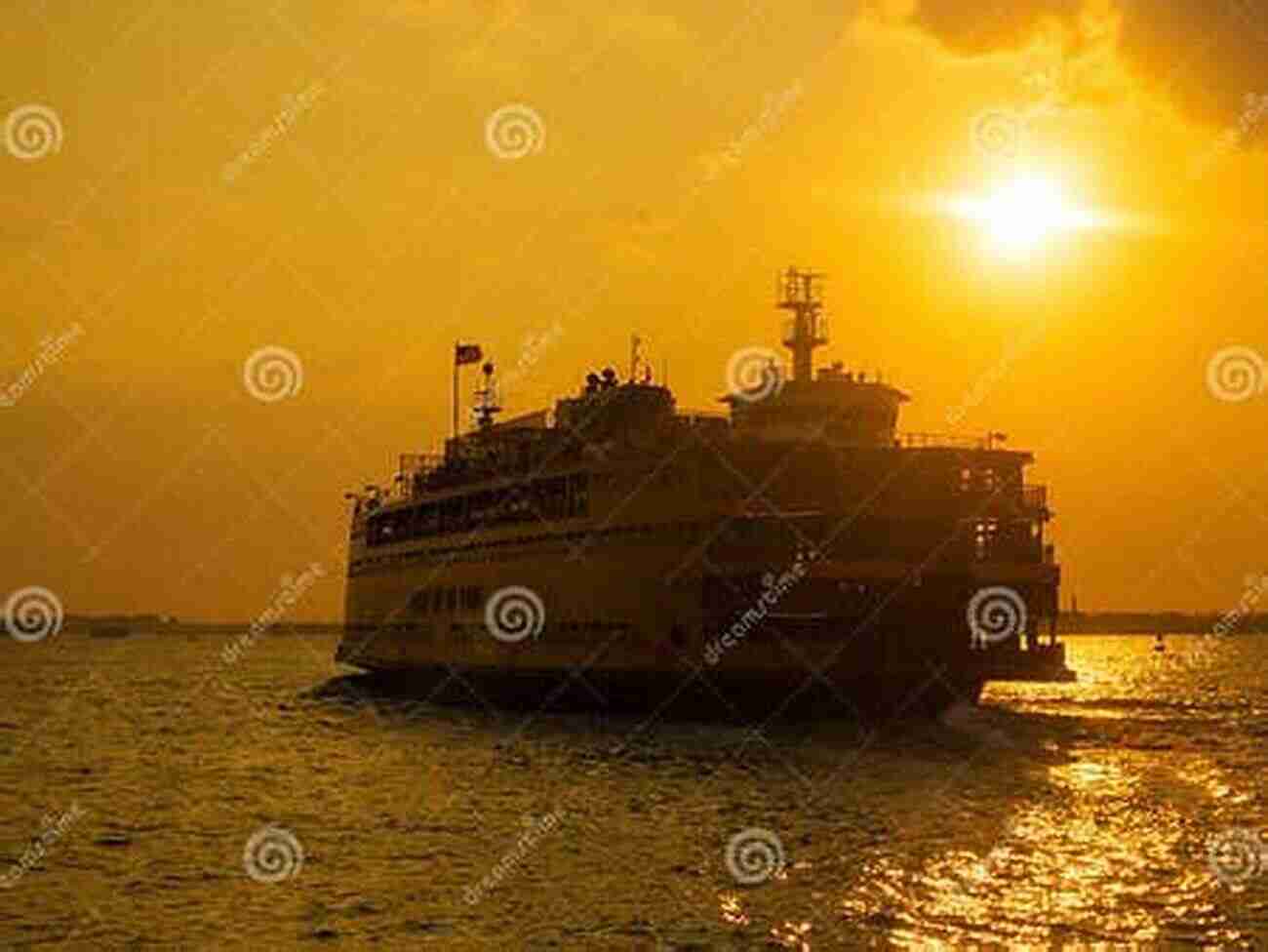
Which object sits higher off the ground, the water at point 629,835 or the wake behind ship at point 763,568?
the wake behind ship at point 763,568

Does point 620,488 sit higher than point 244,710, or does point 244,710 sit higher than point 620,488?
point 620,488

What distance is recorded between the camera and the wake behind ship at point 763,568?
166ft

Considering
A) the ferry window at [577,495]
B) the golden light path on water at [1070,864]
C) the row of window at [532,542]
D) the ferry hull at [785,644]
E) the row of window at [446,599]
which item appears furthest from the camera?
the row of window at [446,599]

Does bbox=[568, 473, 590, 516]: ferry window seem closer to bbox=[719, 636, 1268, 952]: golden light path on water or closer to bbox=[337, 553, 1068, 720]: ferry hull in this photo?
bbox=[337, 553, 1068, 720]: ferry hull

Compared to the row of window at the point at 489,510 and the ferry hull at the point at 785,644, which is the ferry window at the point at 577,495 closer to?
the row of window at the point at 489,510

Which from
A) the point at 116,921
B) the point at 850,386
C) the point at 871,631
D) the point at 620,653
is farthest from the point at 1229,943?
the point at 850,386

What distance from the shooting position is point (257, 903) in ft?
79.2

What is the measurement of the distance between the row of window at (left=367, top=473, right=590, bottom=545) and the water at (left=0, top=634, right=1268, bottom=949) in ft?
25.1

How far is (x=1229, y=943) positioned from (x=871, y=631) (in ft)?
97.4

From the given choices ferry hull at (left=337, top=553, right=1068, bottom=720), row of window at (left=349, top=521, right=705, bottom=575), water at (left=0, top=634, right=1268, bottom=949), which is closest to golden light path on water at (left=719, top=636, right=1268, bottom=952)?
water at (left=0, top=634, right=1268, bottom=949)

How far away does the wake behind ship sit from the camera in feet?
166

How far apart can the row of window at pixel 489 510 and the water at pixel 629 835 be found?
25.1 ft

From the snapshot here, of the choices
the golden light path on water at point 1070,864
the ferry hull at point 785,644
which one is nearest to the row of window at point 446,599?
the ferry hull at point 785,644

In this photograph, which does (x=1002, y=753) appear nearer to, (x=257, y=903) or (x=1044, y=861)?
(x=1044, y=861)
